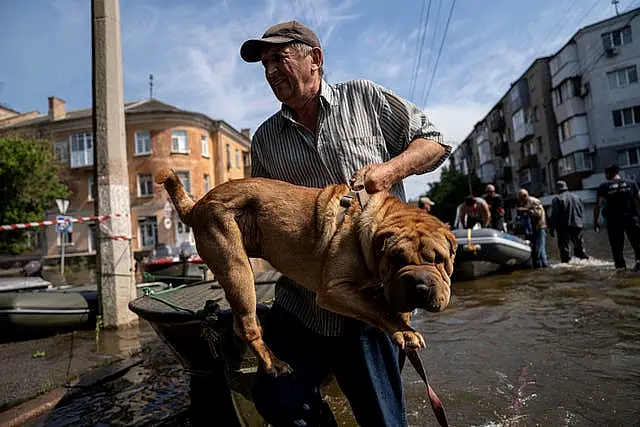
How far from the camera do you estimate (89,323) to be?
22.2 feet

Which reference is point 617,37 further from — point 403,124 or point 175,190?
point 175,190

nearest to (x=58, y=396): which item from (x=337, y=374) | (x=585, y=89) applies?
(x=337, y=374)

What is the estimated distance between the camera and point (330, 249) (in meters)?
1.76

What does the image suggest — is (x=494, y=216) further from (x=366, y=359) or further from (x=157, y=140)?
(x=157, y=140)

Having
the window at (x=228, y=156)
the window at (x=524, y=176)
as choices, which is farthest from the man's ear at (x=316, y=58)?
the window at (x=524, y=176)

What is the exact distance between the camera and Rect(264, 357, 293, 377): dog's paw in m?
1.92

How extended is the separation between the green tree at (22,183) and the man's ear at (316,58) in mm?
31261

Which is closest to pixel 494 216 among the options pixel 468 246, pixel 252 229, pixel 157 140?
pixel 468 246

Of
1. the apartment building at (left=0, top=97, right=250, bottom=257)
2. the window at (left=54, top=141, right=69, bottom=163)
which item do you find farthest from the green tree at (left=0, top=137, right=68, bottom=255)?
the window at (left=54, top=141, right=69, bottom=163)

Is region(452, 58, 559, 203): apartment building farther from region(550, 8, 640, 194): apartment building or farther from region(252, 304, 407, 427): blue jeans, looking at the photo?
region(252, 304, 407, 427): blue jeans

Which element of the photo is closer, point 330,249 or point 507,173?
point 330,249

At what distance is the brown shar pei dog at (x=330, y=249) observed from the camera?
1554 mm

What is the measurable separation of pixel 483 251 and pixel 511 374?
6342 millimetres

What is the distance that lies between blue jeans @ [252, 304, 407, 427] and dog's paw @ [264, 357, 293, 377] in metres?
0.19
